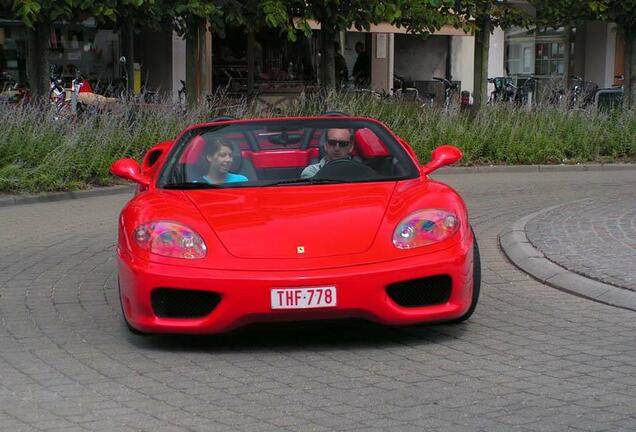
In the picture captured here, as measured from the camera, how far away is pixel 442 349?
578cm

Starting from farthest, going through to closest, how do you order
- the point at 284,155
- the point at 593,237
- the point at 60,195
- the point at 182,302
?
the point at 60,195 → the point at 593,237 → the point at 284,155 → the point at 182,302

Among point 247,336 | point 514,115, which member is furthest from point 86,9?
point 247,336

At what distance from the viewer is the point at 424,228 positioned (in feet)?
19.0

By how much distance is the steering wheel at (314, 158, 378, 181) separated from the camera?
6.59 m

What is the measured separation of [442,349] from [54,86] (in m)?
16.0

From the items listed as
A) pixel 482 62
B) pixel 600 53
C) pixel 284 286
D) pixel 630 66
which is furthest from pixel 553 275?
pixel 600 53

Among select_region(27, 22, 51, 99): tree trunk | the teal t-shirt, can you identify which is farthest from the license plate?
select_region(27, 22, 51, 99): tree trunk

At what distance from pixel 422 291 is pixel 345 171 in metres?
1.25

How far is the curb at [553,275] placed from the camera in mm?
6898

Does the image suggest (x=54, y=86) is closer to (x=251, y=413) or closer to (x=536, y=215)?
(x=536, y=215)

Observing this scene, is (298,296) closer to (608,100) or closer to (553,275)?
(553,275)

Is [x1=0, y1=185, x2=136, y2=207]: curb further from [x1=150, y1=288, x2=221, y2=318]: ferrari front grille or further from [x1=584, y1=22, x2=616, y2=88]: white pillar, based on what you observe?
[x1=584, y1=22, x2=616, y2=88]: white pillar

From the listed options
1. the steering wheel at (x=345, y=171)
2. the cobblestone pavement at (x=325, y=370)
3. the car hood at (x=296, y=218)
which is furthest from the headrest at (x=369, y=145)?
A: the cobblestone pavement at (x=325, y=370)

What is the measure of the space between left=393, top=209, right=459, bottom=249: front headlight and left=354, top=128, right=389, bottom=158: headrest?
1.09 meters
